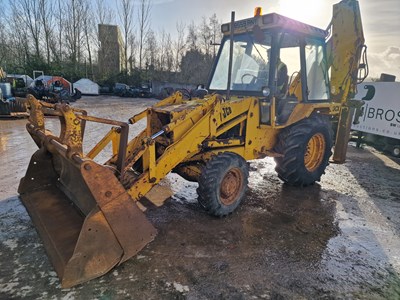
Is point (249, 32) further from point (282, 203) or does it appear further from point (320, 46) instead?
point (282, 203)

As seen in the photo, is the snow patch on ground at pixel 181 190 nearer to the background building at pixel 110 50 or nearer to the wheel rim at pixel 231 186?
the wheel rim at pixel 231 186

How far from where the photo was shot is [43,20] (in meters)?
31.2

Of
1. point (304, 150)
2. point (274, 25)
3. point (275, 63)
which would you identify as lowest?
point (304, 150)

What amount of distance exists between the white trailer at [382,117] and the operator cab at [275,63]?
14.2 ft

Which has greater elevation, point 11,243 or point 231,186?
point 231,186

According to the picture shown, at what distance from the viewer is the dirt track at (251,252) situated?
2684mm

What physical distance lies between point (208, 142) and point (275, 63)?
1.66 meters

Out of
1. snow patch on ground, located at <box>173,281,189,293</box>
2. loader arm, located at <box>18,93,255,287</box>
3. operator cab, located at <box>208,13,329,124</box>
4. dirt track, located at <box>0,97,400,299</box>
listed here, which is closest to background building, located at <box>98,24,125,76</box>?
dirt track, located at <box>0,97,400,299</box>

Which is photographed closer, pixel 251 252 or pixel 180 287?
pixel 180 287

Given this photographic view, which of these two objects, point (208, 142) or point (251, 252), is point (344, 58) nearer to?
point (208, 142)

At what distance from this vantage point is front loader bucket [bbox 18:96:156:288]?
8.46 feet

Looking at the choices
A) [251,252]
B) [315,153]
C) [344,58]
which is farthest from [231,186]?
[344,58]

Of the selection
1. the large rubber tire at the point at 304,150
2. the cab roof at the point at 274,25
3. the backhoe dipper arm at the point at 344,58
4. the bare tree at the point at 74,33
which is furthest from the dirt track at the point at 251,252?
the bare tree at the point at 74,33

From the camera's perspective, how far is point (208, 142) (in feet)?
13.3
